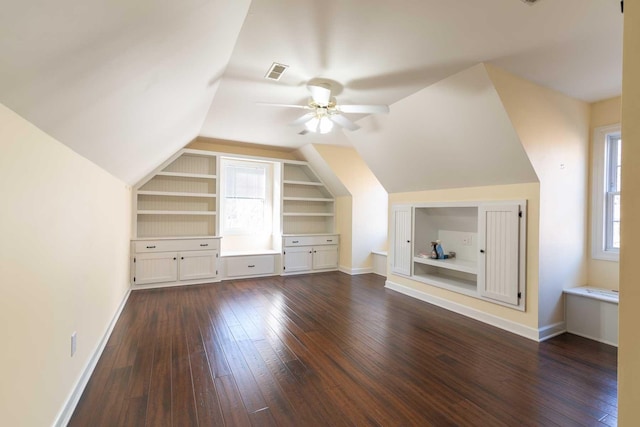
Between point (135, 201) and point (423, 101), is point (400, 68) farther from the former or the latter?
point (135, 201)

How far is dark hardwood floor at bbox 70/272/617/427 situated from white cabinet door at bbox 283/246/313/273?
2073 mm

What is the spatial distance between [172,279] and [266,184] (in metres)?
2.61

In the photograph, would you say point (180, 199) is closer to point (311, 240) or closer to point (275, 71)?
point (311, 240)

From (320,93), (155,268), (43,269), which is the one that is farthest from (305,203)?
(43,269)

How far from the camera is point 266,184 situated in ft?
21.0

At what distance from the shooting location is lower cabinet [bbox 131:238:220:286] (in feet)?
15.5

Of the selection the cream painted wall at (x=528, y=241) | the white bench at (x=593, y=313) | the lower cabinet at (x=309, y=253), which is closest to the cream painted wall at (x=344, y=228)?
the lower cabinet at (x=309, y=253)

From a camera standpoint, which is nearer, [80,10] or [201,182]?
[80,10]

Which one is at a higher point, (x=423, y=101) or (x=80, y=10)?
(x=423, y=101)

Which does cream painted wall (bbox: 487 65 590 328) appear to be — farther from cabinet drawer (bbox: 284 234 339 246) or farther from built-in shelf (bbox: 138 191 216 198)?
built-in shelf (bbox: 138 191 216 198)

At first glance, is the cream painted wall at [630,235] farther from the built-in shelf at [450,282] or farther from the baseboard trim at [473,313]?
the built-in shelf at [450,282]

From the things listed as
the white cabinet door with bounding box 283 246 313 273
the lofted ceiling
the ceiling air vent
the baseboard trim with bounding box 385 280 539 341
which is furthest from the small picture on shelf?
the ceiling air vent

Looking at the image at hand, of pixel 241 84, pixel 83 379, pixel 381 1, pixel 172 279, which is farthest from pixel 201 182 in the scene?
pixel 381 1

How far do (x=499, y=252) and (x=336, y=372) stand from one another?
7.67 ft
